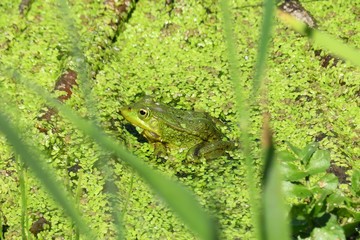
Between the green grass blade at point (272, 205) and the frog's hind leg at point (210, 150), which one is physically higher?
the frog's hind leg at point (210, 150)

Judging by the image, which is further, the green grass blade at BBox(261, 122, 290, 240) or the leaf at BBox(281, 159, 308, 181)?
the leaf at BBox(281, 159, 308, 181)

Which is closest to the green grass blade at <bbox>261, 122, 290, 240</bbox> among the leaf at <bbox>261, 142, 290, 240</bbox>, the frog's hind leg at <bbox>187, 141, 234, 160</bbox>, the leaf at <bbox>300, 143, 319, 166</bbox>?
the leaf at <bbox>261, 142, 290, 240</bbox>

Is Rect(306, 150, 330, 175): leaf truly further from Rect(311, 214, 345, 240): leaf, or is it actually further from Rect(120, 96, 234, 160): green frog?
Rect(120, 96, 234, 160): green frog

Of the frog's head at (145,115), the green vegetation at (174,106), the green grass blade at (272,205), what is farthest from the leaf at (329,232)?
the frog's head at (145,115)

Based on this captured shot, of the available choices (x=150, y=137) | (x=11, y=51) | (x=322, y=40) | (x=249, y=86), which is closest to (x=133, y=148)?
(x=150, y=137)

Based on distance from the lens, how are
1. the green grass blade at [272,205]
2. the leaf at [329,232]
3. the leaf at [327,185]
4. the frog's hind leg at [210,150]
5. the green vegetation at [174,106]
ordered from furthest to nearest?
the frog's hind leg at [210,150] → the green vegetation at [174,106] → the leaf at [327,185] → the leaf at [329,232] → the green grass blade at [272,205]

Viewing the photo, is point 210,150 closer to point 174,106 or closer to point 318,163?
point 174,106

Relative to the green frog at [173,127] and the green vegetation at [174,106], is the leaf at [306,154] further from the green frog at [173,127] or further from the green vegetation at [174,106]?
the green frog at [173,127]

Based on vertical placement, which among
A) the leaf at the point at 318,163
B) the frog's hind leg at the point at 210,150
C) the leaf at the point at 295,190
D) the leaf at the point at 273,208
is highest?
the frog's hind leg at the point at 210,150
